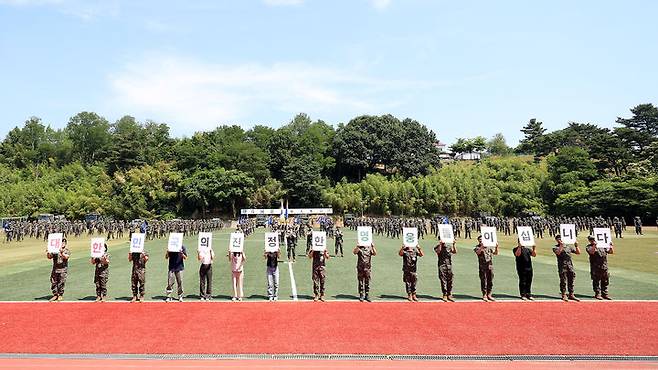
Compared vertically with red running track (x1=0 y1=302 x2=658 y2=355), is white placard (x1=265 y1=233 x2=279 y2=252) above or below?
above

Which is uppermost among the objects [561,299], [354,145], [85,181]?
[354,145]

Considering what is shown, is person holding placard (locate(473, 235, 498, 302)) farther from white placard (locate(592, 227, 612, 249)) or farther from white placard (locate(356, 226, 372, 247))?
white placard (locate(592, 227, 612, 249))

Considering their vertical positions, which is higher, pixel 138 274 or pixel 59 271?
pixel 59 271

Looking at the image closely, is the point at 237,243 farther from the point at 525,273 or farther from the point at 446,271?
the point at 525,273

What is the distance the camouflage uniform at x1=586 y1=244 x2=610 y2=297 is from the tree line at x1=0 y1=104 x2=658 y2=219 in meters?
50.2

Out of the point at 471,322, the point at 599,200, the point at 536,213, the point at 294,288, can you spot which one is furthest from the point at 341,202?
the point at 471,322

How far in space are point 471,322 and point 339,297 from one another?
4.37 m

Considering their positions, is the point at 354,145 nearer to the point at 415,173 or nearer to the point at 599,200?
the point at 415,173

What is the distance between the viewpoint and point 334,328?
432 inches

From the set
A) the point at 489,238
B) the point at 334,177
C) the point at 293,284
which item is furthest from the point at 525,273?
the point at 334,177

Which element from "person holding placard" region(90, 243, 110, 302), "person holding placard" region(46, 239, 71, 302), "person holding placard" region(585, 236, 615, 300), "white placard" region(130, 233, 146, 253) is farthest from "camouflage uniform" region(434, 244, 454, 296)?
"person holding placard" region(46, 239, 71, 302)

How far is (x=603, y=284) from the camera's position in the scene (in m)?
14.3

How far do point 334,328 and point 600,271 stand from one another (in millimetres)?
8543

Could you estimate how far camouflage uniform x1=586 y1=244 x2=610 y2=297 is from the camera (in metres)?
14.2
